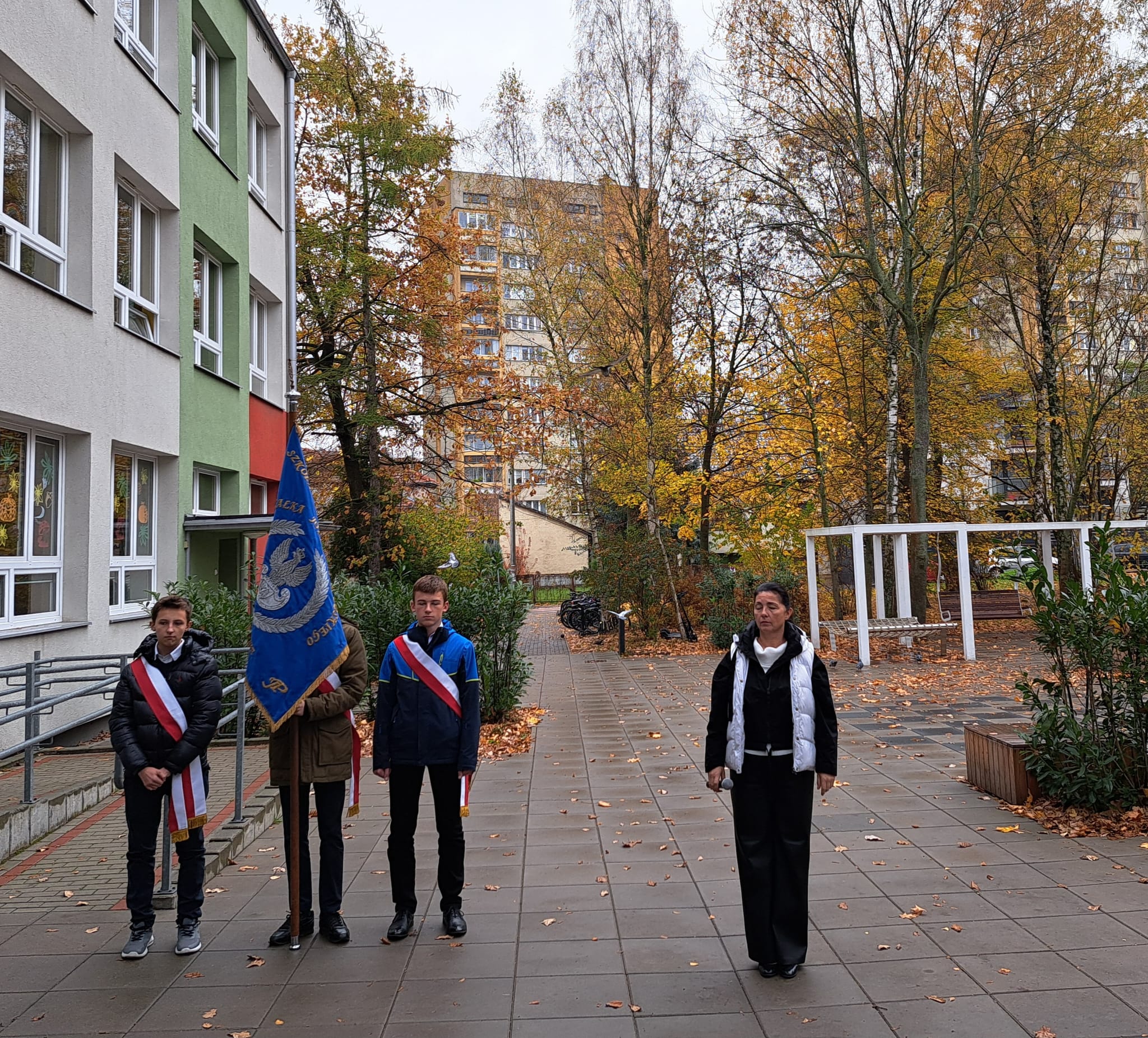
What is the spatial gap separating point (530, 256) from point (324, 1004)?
98.8 ft

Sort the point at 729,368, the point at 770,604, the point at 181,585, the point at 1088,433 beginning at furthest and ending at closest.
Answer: the point at 729,368 → the point at 1088,433 → the point at 181,585 → the point at 770,604

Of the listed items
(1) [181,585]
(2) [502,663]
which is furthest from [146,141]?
(2) [502,663]

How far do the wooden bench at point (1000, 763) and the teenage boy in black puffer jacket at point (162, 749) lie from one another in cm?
568

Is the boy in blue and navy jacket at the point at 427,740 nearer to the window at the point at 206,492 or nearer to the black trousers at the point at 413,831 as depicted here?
the black trousers at the point at 413,831

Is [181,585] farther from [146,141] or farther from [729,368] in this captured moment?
[729,368]

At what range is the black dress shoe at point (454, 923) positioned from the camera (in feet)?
15.8

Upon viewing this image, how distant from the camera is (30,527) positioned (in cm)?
970

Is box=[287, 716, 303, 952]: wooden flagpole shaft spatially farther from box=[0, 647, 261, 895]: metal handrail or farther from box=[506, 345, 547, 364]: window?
box=[506, 345, 547, 364]: window

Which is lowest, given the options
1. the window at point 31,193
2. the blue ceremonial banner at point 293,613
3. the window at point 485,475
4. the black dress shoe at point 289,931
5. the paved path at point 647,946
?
the paved path at point 647,946

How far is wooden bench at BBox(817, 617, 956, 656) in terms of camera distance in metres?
17.1

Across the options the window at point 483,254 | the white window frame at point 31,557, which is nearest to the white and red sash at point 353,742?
the white window frame at point 31,557

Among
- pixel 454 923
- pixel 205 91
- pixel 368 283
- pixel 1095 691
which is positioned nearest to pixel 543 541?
pixel 368 283

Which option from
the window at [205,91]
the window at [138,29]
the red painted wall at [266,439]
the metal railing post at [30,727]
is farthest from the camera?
the red painted wall at [266,439]

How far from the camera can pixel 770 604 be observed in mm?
4449
